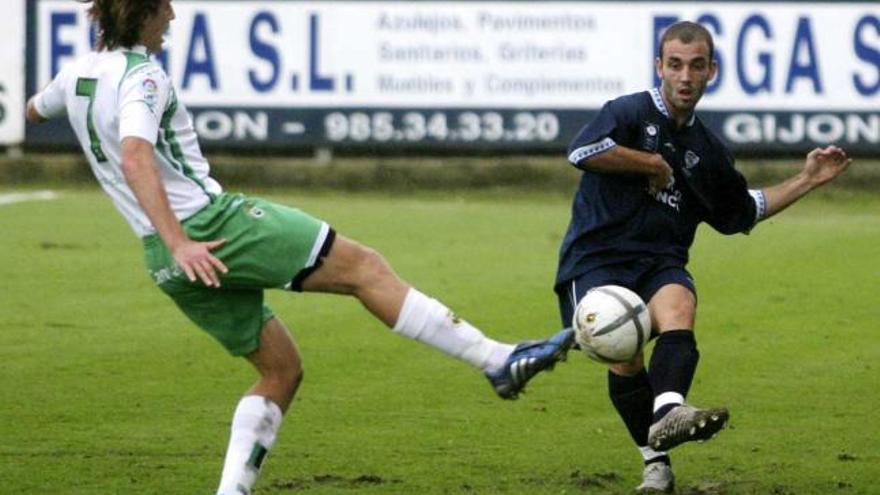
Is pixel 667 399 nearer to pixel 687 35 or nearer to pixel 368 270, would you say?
pixel 368 270

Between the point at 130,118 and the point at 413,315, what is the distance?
3.86 feet

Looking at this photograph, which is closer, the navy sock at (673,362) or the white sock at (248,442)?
the white sock at (248,442)

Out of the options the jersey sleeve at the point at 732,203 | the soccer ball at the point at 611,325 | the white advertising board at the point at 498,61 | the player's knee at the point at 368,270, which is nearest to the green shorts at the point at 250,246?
the player's knee at the point at 368,270

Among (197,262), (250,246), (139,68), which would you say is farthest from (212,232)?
(139,68)

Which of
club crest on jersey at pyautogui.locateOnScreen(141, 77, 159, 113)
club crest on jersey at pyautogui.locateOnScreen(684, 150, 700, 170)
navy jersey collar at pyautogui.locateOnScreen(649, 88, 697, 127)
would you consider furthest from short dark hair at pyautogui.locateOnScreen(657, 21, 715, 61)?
club crest on jersey at pyautogui.locateOnScreen(141, 77, 159, 113)

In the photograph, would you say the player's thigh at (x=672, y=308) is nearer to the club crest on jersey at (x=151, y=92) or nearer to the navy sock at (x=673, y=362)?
the navy sock at (x=673, y=362)

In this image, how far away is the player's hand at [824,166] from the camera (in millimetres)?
8766

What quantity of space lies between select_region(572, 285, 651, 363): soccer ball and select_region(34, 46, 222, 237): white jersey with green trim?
→ 143 centimetres

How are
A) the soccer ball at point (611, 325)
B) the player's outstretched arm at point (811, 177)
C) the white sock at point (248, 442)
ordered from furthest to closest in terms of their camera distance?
the player's outstretched arm at point (811, 177) → the soccer ball at point (611, 325) → the white sock at point (248, 442)

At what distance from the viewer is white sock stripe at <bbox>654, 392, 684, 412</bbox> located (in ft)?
25.6

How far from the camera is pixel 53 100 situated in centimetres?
758

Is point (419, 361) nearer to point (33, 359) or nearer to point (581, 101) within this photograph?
point (33, 359)

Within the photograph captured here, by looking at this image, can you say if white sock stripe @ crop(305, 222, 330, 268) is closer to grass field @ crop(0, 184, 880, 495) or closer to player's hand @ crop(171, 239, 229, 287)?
player's hand @ crop(171, 239, 229, 287)

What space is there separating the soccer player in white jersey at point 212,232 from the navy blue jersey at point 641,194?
3.47ft
